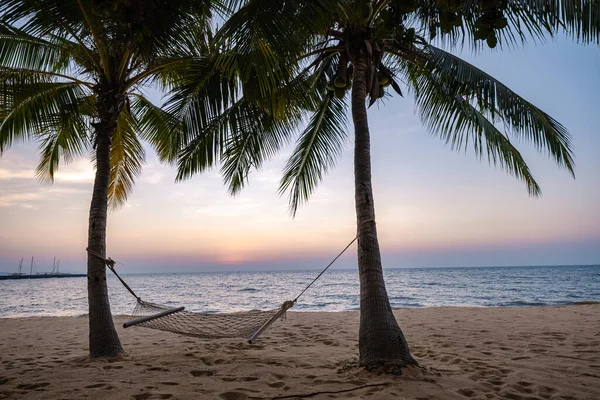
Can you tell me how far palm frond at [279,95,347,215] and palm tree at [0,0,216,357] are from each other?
62.2 inches

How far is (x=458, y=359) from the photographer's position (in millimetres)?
3344

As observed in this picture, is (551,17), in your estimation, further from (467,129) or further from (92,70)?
(92,70)

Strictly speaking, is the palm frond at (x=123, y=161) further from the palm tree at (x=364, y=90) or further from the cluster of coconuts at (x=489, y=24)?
the cluster of coconuts at (x=489, y=24)

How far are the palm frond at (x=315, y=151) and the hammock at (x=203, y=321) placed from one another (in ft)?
6.21

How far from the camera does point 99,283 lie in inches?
141

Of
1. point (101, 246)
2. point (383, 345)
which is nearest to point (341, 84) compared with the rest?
point (383, 345)

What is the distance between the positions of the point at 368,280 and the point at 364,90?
1.72m

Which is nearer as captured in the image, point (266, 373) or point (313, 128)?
point (266, 373)

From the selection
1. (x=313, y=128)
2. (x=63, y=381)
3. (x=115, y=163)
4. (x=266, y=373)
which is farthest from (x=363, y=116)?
(x=115, y=163)

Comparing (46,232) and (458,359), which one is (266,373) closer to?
(458,359)

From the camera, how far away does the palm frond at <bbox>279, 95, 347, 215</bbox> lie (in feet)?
16.5

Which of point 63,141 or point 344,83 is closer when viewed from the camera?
point 344,83

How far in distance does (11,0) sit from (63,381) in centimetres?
274

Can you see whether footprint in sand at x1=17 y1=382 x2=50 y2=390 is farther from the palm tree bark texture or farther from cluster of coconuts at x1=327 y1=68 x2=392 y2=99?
cluster of coconuts at x1=327 y1=68 x2=392 y2=99
